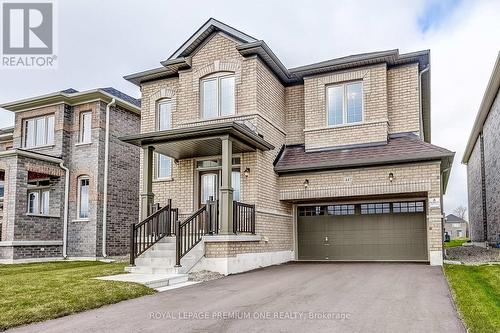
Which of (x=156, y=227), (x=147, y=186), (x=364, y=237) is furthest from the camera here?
(x=364, y=237)

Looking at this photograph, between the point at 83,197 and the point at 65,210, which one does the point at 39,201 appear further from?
the point at 83,197

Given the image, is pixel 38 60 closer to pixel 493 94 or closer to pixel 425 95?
pixel 425 95

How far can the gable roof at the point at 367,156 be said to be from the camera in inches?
490

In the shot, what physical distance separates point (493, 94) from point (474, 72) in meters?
7.57

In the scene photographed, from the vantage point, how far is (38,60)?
14.7m

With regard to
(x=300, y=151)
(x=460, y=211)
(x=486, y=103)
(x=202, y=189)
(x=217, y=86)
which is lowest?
(x=460, y=211)

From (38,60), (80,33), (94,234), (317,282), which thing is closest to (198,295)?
(317,282)

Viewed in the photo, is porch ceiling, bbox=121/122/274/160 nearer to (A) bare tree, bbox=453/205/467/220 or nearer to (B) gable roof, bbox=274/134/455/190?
(B) gable roof, bbox=274/134/455/190

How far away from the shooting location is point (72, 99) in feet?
56.5

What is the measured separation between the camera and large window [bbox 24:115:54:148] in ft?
58.9

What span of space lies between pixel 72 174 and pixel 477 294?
14884 millimetres

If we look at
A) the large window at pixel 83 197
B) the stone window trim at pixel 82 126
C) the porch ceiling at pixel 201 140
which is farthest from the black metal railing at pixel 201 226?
the stone window trim at pixel 82 126

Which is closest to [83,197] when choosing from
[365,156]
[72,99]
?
[72,99]

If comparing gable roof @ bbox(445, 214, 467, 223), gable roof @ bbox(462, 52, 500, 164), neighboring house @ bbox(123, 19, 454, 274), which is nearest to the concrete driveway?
neighboring house @ bbox(123, 19, 454, 274)
